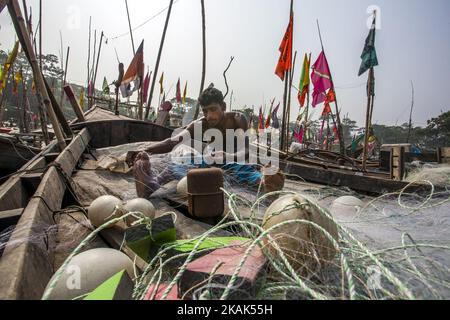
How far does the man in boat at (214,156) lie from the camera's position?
259 cm

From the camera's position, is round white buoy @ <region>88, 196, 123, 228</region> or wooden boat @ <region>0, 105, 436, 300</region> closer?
wooden boat @ <region>0, 105, 436, 300</region>

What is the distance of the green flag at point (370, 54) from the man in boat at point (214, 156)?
4123 mm

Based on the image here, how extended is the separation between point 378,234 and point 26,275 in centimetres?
185

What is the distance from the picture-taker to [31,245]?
1.32 meters

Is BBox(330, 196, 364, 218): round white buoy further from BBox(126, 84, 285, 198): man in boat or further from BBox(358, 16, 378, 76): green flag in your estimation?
BBox(358, 16, 378, 76): green flag

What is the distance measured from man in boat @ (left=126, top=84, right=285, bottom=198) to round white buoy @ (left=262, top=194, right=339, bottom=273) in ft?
3.88

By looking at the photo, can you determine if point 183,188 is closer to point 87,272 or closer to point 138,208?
point 138,208

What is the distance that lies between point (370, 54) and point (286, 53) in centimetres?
250

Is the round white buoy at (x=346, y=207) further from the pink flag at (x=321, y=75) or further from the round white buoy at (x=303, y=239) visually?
the pink flag at (x=321, y=75)

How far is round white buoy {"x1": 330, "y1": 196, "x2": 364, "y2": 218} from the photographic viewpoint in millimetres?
2287

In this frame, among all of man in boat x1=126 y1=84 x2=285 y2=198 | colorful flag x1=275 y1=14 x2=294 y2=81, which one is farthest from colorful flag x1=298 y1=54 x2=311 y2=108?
man in boat x1=126 y1=84 x2=285 y2=198

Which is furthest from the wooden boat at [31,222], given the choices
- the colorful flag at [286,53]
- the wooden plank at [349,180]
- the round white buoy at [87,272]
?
the colorful flag at [286,53]
